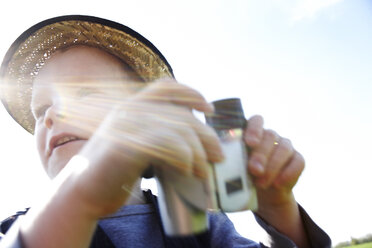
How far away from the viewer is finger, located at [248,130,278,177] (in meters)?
0.84

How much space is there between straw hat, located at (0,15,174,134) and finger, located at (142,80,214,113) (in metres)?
1.23

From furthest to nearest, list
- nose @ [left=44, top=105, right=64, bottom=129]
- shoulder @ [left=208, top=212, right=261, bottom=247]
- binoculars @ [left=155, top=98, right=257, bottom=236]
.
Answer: shoulder @ [left=208, top=212, right=261, bottom=247], nose @ [left=44, top=105, right=64, bottom=129], binoculars @ [left=155, top=98, right=257, bottom=236]

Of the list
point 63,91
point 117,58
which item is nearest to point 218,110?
point 63,91

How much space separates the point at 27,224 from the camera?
2.42 ft

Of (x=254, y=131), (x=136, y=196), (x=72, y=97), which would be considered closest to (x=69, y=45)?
(x=72, y=97)

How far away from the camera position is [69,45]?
72.2 inches

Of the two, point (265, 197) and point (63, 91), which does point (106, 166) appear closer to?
point (265, 197)

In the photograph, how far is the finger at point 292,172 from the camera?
1.06 m

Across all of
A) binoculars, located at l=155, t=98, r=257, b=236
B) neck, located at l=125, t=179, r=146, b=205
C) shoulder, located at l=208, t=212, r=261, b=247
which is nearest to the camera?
binoculars, located at l=155, t=98, r=257, b=236

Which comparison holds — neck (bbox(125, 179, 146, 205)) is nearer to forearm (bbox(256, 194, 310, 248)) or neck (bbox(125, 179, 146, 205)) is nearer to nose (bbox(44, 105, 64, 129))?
nose (bbox(44, 105, 64, 129))

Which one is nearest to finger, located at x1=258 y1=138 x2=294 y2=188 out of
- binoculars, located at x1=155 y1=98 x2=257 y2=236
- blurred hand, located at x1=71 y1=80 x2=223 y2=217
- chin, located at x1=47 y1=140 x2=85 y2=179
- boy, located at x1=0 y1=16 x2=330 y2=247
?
boy, located at x1=0 y1=16 x2=330 y2=247

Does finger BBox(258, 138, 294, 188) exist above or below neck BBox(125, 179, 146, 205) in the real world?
above

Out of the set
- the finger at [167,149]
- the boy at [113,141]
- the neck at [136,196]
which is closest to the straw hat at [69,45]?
the boy at [113,141]

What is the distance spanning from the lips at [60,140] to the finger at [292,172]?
0.86 m
